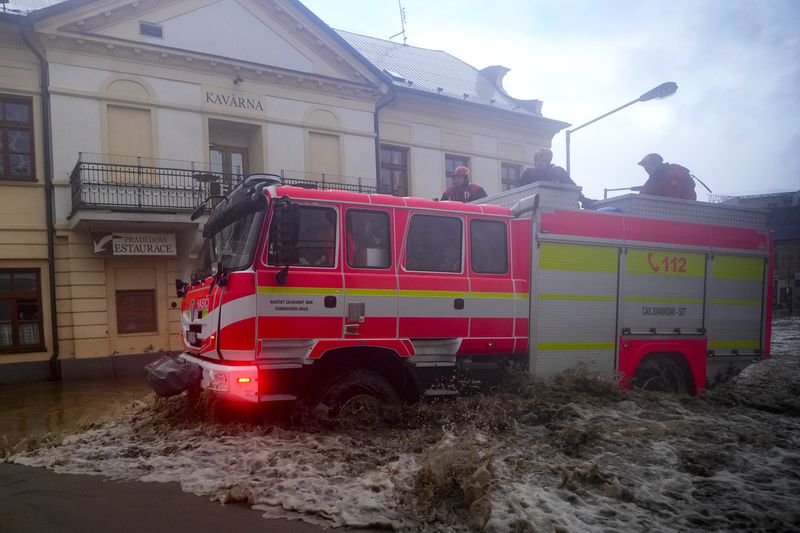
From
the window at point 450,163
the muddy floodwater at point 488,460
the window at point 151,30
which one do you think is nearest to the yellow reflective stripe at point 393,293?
the muddy floodwater at point 488,460

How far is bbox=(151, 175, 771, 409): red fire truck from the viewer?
17.9 feet

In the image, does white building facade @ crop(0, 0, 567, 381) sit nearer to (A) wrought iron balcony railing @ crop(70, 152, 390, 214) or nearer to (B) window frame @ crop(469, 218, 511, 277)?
(A) wrought iron balcony railing @ crop(70, 152, 390, 214)

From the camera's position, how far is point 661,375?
7910 millimetres

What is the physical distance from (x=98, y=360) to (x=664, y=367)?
1305cm

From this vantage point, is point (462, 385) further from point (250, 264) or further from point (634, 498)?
point (250, 264)

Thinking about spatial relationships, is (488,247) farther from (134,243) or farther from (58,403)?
(134,243)

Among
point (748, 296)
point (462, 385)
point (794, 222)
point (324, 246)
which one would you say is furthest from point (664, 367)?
point (794, 222)

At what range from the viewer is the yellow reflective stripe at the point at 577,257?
23.0 ft

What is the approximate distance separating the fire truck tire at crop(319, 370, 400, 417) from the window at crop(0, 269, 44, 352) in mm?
11492

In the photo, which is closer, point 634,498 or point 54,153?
point 634,498

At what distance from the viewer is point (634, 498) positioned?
4359mm

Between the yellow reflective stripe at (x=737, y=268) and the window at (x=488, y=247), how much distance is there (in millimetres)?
3833

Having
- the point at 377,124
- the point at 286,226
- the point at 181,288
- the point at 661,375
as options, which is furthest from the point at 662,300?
the point at 377,124

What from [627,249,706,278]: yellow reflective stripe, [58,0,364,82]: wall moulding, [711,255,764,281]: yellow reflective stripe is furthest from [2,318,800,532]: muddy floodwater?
[58,0,364,82]: wall moulding
